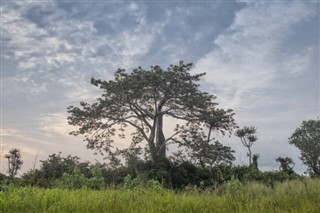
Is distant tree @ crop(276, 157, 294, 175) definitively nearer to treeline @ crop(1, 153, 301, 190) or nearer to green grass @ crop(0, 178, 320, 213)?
treeline @ crop(1, 153, 301, 190)

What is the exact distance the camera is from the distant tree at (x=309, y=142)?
40391 mm

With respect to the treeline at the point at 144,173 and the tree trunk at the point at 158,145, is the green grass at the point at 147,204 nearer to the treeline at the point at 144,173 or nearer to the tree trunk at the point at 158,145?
the treeline at the point at 144,173

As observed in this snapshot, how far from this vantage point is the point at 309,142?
41469 mm

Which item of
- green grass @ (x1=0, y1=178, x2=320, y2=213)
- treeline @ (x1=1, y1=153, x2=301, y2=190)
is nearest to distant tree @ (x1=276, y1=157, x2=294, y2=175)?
treeline @ (x1=1, y1=153, x2=301, y2=190)

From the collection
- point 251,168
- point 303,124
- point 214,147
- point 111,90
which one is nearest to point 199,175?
point 214,147

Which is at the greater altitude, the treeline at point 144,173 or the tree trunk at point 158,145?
the tree trunk at point 158,145

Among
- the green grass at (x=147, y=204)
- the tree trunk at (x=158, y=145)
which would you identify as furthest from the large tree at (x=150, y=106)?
the green grass at (x=147, y=204)

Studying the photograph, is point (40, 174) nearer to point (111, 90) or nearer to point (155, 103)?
point (111, 90)

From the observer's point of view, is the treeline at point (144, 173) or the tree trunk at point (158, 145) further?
the tree trunk at point (158, 145)

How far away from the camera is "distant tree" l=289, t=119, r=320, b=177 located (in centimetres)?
4039

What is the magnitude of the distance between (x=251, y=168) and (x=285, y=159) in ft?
18.8

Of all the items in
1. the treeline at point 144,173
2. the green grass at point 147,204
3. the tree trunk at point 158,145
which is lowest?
the green grass at point 147,204

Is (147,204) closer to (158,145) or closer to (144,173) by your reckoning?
(144,173)

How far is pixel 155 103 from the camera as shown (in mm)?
32906
